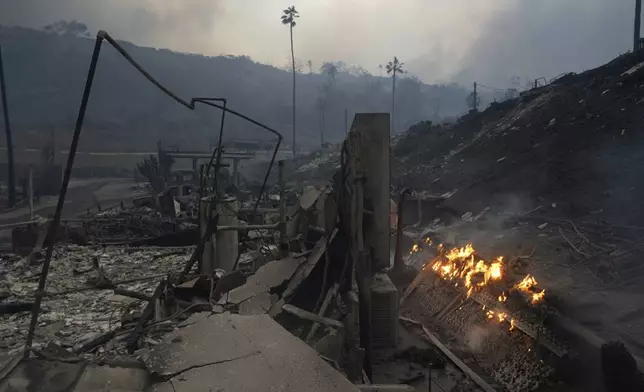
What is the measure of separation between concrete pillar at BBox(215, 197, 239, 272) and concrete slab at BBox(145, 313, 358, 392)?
19.7ft

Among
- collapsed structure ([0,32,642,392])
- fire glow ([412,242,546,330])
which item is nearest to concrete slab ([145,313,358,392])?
collapsed structure ([0,32,642,392])

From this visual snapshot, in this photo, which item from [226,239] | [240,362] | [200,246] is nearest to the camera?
[240,362]

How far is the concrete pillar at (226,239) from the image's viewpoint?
9.35 metres

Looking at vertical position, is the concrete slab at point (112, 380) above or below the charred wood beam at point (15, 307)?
above

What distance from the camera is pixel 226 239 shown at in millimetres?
9523

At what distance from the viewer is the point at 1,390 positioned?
7.34 feet

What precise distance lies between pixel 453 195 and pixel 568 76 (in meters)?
14.7

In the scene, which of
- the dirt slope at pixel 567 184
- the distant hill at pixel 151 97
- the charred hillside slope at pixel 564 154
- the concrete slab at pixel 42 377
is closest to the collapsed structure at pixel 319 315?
the concrete slab at pixel 42 377

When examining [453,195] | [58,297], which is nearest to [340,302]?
[58,297]

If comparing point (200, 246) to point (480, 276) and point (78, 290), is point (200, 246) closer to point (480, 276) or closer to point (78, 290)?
point (78, 290)

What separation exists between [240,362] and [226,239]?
6836mm

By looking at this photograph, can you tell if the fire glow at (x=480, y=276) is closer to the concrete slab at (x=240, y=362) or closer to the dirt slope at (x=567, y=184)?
the dirt slope at (x=567, y=184)

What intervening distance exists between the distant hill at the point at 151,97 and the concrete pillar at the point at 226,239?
54202mm

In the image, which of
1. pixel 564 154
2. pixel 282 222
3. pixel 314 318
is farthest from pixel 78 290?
pixel 564 154
